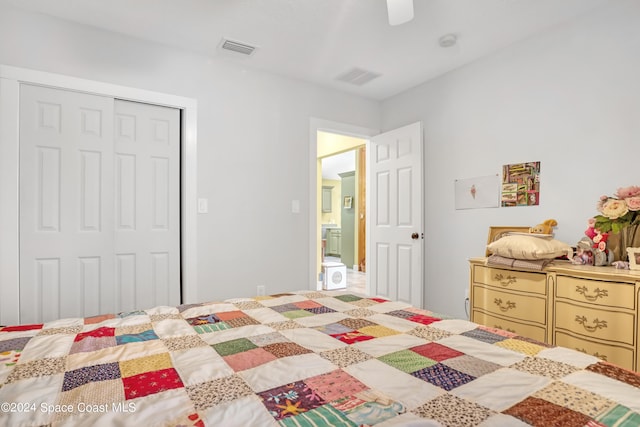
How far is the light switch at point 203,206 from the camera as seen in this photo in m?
3.06

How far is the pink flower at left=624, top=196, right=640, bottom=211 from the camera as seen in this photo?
1998mm

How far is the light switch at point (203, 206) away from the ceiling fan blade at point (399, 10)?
82.5 inches

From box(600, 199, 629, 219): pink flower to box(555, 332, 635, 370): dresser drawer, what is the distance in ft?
2.44

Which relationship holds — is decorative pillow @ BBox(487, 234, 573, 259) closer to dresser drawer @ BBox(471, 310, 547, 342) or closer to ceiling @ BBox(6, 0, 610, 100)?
dresser drawer @ BBox(471, 310, 547, 342)

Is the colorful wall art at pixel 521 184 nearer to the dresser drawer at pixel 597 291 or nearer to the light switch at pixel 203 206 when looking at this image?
the dresser drawer at pixel 597 291

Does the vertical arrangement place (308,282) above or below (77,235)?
below

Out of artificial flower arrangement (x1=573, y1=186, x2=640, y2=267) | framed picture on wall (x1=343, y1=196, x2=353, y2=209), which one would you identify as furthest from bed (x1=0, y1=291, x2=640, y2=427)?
framed picture on wall (x1=343, y1=196, x2=353, y2=209)

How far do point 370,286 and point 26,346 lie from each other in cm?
337

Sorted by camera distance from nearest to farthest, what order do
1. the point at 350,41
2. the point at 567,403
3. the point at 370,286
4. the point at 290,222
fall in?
the point at 567,403 < the point at 350,41 < the point at 290,222 < the point at 370,286

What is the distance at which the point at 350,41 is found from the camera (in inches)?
112

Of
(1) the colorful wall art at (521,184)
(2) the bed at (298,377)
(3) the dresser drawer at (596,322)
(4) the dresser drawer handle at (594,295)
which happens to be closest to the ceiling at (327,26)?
(1) the colorful wall art at (521,184)

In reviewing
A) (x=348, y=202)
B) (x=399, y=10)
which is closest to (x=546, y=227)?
(x=399, y=10)

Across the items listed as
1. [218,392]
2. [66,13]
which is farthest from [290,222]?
[218,392]

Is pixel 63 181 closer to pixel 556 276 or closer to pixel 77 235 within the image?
pixel 77 235
